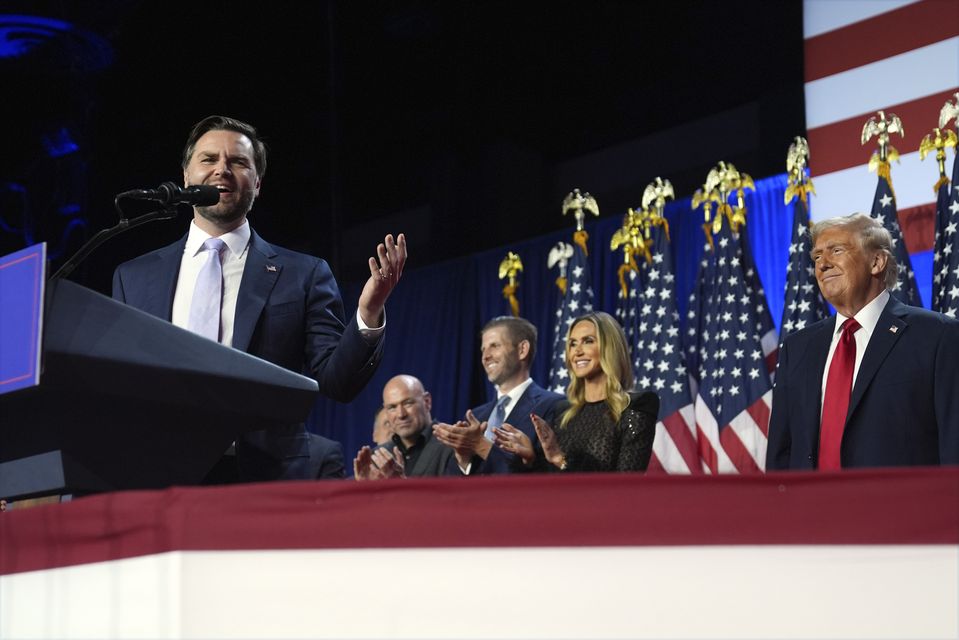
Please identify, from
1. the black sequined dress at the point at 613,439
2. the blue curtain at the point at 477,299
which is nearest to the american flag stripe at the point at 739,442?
the blue curtain at the point at 477,299

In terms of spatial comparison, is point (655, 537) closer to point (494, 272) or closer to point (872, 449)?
point (872, 449)

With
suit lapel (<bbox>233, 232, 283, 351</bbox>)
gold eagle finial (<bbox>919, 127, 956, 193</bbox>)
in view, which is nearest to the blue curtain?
gold eagle finial (<bbox>919, 127, 956, 193</bbox>)

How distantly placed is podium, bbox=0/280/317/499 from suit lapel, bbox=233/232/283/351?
34 cm

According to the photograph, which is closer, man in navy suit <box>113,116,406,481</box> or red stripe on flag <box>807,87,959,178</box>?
man in navy suit <box>113,116,406,481</box>

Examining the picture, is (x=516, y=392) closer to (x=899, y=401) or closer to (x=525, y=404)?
(x=525, y=404)

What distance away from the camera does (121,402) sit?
3.79ft

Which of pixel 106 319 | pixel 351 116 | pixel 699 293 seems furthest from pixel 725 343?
pixel 106 319

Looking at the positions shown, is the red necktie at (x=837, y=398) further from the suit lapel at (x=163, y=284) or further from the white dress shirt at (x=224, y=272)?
the suit lapel at (x=163, y=284)

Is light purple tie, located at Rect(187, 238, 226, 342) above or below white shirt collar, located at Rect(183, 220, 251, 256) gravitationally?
below

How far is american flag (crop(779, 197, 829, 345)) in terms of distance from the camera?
188 inches

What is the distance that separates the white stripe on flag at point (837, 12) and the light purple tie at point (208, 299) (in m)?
4.26

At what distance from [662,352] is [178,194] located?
420cm

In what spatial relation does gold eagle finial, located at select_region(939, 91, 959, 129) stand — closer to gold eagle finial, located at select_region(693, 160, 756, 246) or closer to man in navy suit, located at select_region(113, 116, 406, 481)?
gold eagle finial, located at select_region(693, 160, 756, 246)

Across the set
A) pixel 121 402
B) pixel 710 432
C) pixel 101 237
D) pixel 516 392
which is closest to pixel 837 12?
pixel 710 432
